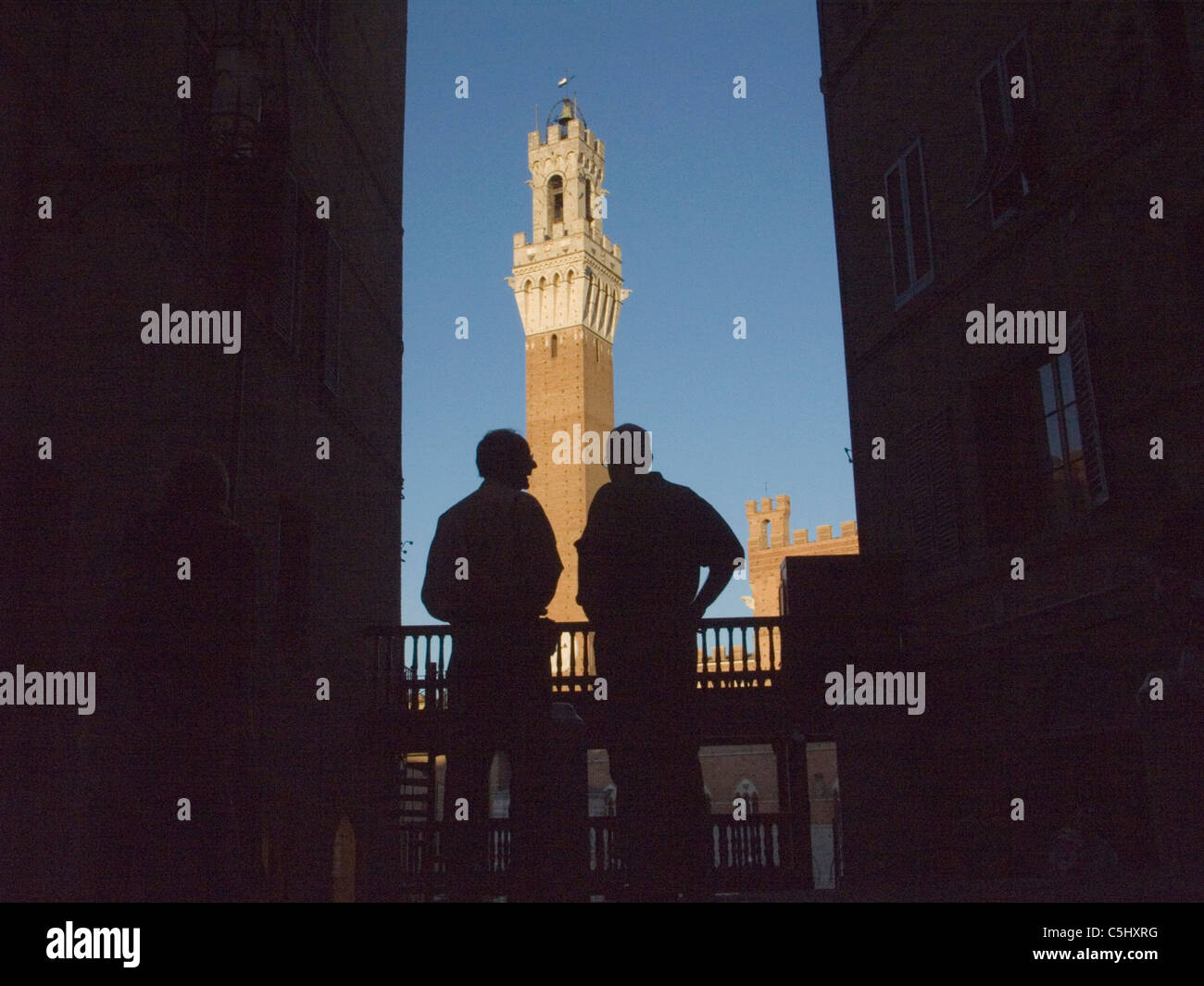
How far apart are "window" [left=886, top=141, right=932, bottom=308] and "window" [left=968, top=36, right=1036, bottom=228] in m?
1.09

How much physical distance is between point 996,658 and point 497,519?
698 centimetres

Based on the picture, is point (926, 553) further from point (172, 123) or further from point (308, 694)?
point (172, 123)

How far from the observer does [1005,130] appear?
9805 millimetres

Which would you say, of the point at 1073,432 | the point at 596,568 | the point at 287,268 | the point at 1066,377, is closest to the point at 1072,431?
the point at 1073,432

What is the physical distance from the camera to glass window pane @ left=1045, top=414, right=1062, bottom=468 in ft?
29.7

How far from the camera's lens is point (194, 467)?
13.0ft

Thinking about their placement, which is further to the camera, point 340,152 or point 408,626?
point 340,152

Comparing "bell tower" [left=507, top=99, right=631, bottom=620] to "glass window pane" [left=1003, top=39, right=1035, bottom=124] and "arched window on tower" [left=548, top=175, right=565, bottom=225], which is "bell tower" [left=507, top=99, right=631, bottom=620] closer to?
"arched window on tower" [left=548, top=175, right=565, bottom=225]

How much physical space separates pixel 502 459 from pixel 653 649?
878 mm

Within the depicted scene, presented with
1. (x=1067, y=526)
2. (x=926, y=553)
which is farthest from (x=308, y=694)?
(x=1067, y=526)

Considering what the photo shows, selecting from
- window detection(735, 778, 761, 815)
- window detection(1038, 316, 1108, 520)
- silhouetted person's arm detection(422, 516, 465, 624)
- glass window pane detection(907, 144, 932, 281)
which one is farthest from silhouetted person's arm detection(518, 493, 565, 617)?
window detection(735, 778, 761, 815)
